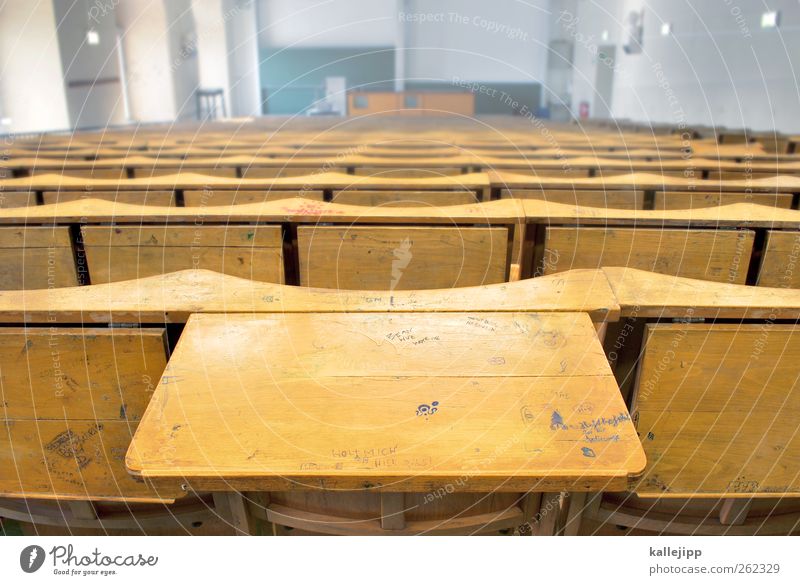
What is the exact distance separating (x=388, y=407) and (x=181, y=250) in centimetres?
98

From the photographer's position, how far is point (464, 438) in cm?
69

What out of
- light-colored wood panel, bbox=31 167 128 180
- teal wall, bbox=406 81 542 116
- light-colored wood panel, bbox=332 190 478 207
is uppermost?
teal wall, bbox=406 81 542 116

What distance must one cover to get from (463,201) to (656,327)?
1086 millimetres

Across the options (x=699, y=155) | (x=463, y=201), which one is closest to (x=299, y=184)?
(x=463, y=201)

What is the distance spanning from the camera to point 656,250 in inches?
58.4

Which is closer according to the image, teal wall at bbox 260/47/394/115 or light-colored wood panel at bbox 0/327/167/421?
light-colored wood panel at bbox 0/327/167/421

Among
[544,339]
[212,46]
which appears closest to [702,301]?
[544,339]

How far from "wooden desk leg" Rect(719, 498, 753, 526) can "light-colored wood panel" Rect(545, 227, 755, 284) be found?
2.19 ft

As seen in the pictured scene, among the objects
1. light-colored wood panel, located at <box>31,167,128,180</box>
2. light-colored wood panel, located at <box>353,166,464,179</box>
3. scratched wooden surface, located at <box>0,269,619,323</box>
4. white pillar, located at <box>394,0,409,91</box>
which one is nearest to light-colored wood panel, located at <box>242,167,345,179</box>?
light-colored wood panel, located at <box>353,166,464,179</box>

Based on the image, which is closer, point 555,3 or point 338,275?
point 338,275

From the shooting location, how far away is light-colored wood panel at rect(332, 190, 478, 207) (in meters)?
1.91

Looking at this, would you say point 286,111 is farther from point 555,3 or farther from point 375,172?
point 375,172

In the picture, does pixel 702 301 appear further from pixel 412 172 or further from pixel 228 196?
pixel 412 172

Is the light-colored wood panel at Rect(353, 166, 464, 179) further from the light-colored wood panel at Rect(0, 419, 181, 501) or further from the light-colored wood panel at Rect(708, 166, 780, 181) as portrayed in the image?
the light-colored wood panel at Rect(0, 419, 181, 501)
